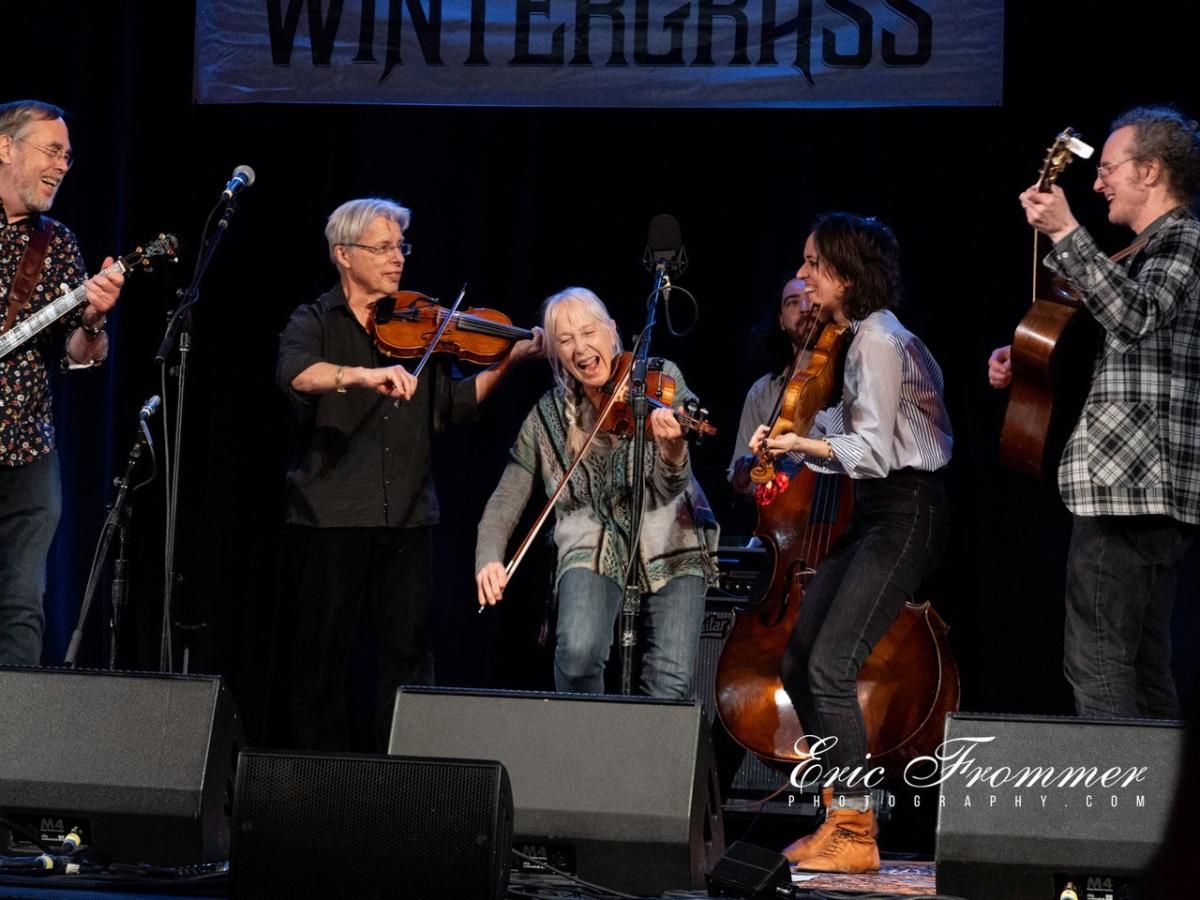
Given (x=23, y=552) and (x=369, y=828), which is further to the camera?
(x=23, y=552)

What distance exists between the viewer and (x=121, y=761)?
9.84 feet

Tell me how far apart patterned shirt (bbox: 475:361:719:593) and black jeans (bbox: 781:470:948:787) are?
39cm

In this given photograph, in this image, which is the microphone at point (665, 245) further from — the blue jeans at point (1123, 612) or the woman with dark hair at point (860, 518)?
the blue jeans at point (1123, 612)

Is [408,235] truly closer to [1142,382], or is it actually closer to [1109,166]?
[1109,166]

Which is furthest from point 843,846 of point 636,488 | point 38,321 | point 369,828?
point 38,321

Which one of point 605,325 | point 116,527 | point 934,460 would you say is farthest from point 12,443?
point 934,460

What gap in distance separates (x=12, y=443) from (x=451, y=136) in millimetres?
2300

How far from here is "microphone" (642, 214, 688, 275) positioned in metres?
3.72

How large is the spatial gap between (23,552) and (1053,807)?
9.07ft

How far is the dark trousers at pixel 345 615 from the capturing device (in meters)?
4.45

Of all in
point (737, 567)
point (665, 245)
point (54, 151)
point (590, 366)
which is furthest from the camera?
point (737, 567)

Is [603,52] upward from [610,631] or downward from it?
upward

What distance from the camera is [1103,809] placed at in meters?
2.82

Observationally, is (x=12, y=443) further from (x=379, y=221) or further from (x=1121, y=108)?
(x=1121, y=108)
